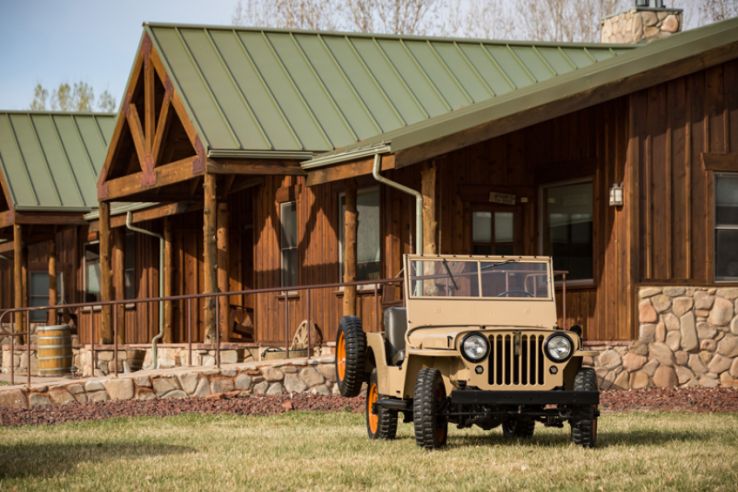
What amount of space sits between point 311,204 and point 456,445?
879 centimetres

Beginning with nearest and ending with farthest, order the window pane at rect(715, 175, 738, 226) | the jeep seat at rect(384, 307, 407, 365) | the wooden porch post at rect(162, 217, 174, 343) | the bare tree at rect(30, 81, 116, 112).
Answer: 1. the jeep seat at rect(384, 307, 407, 365)
2. the window pane at rect(715, 175, 738, 226)
3. the wooden porch post at rect(162, 217, 174, 343)
4. the bare tree at rect(30, 81, 116, 112)

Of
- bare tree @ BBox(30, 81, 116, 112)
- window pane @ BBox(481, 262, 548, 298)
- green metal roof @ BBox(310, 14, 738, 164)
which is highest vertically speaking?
bare tree @ BBox(30, 81, 116, 112)

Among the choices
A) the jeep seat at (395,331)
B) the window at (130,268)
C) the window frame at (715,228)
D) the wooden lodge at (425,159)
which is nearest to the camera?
the jeep seat at (395,331)

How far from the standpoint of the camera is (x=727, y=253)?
1338 cm

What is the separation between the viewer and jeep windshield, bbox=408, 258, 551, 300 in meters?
8.50

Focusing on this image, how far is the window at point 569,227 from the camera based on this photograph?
46.0 feet

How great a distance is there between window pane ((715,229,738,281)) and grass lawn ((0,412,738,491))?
392cm

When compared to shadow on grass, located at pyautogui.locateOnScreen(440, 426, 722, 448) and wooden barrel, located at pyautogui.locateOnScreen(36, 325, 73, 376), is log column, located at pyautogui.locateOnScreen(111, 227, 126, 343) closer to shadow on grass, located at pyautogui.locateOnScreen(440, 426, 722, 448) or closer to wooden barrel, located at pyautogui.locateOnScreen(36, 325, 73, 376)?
wooden barrel, located at pyautogui.locateOnScreen(36, 325, 73, 376)

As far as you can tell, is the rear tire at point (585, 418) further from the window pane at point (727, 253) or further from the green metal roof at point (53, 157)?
the green metal roof at point (53, 157)

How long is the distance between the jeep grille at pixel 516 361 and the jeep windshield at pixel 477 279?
3.09 ft

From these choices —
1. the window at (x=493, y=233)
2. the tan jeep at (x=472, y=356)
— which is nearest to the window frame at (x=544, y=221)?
the window at (x=493, y=233)

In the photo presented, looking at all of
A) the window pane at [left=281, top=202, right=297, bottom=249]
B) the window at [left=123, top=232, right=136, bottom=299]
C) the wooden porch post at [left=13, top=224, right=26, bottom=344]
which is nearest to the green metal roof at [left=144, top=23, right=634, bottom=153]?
the window pane at [left=281, top=202, right=297, bottom=249]

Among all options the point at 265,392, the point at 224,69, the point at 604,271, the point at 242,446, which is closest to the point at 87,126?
the point at 224,69

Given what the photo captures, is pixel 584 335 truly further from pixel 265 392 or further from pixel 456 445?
pixel 456 445
